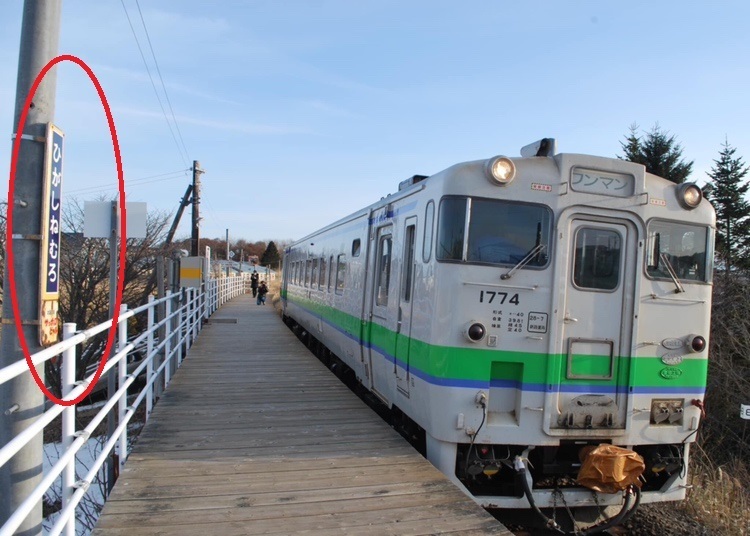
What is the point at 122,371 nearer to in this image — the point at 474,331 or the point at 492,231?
the point at 474,331

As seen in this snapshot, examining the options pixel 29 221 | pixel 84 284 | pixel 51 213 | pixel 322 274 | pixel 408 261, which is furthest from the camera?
pixel 84 284

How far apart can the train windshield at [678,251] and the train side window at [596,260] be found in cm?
34

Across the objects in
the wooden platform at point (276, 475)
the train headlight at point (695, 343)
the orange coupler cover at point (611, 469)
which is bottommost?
the wooden platform at point (276, 475)

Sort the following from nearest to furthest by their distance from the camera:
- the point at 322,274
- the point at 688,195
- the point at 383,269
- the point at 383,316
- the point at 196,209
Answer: the point at 688,195
the point at 383,316
the point at 383,269
the point at 322,274
the point at 196,209

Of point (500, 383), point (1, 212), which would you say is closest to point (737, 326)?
point (500, 383)

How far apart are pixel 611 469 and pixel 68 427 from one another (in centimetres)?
411

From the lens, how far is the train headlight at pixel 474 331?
4.85m

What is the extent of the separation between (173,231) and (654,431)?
22.0 meters

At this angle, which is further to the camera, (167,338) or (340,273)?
(340,273)

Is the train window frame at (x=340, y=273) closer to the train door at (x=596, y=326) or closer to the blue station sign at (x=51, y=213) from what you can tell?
the train door at (x=596, y=326)

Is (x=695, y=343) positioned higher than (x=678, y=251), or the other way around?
(x=678, y=251)

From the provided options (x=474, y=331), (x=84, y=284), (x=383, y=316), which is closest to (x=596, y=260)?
(x=474, y=331)

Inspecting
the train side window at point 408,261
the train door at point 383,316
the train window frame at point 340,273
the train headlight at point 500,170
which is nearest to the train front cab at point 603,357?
the train headlight at point 500,170

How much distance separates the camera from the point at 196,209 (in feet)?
82.4
